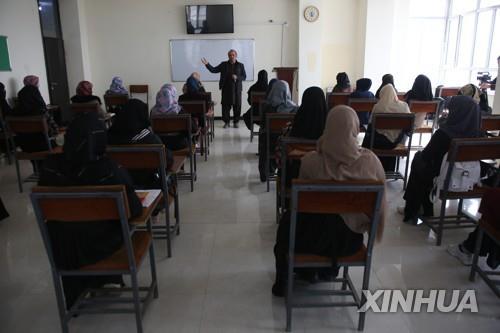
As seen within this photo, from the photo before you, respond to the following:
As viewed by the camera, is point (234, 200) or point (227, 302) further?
point (234, 200)

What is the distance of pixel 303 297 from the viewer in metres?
2.33

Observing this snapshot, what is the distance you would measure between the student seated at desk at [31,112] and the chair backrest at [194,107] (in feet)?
5.24

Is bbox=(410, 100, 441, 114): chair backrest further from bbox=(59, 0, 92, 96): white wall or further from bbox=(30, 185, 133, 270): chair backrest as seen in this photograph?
bbox=(59, 0, 92, 96): white wall

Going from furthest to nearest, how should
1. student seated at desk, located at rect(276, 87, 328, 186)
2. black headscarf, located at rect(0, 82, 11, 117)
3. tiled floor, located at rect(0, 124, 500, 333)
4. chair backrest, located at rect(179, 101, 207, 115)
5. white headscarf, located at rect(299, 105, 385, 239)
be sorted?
black headscarf, located at rect(0, 82, 11, 117)
chair backrest, located at rect(179, 101, 207, 115)
student seated at desk, located at rect(276, 87, 328, 186)
tiled floor, located at rect(0, 124, 500, 333)
white headscarf, located at rect(299, 105, 385, 239)

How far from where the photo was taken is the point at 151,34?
348 inches

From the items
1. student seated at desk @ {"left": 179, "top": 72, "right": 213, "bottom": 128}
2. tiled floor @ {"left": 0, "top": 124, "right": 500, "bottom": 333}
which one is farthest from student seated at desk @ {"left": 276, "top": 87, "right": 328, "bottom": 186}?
student seated at desk @ {"left": 179, "top": 72, "right": 213, "bottom": 128}

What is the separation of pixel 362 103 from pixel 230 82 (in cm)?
354

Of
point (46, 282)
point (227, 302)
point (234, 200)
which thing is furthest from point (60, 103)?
point (227, 302)

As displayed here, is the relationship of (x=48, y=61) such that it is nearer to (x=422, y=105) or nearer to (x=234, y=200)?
(x=234, y=200)

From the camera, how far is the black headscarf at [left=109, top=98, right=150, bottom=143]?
2841 millimetres

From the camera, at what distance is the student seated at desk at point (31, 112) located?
4.23 meters

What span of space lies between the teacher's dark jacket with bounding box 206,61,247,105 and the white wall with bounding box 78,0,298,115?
38.2 inches

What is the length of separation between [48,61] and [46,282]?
21.2 ft

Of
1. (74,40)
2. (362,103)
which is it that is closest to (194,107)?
(362,103)
